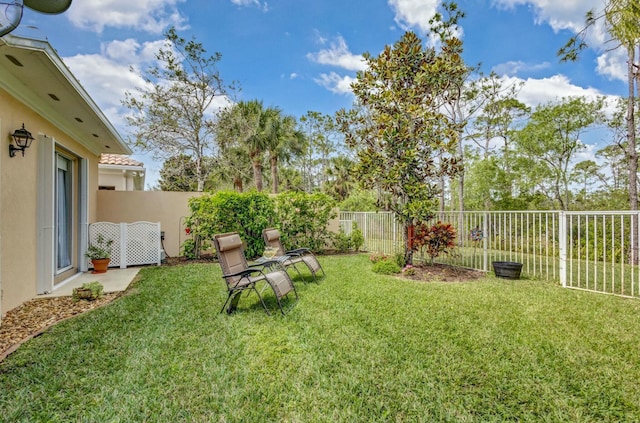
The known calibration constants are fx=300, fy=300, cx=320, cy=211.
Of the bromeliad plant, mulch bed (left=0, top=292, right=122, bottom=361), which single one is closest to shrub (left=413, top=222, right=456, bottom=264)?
mulch bed (left=0, top=292, right=122, bottom=361)

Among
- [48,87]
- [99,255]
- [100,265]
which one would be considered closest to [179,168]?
[99,255]

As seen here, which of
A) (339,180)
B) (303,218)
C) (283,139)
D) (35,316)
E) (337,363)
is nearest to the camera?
(337,363)

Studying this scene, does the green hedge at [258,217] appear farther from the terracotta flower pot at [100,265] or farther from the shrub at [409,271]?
the shrub at [409,271]

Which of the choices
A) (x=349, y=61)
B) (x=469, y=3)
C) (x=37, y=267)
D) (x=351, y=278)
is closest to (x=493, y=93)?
(x=469, y=3)

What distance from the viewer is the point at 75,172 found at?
7496 mm

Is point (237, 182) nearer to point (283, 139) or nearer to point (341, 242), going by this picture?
point (283, 139)

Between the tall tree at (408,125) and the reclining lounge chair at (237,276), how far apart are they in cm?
392

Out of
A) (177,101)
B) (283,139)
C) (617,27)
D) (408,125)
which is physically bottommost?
(408,125)

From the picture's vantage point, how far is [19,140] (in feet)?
14.9

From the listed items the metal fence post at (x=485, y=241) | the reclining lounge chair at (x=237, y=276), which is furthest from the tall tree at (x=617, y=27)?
the reclining lounge chair at (x=237, y=276)

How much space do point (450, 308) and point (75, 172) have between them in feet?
29.4

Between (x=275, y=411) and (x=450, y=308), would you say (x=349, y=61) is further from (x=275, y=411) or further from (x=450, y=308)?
(x=275, y=411)

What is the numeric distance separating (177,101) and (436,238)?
14.6 meters

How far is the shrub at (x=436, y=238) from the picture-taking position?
762cm
